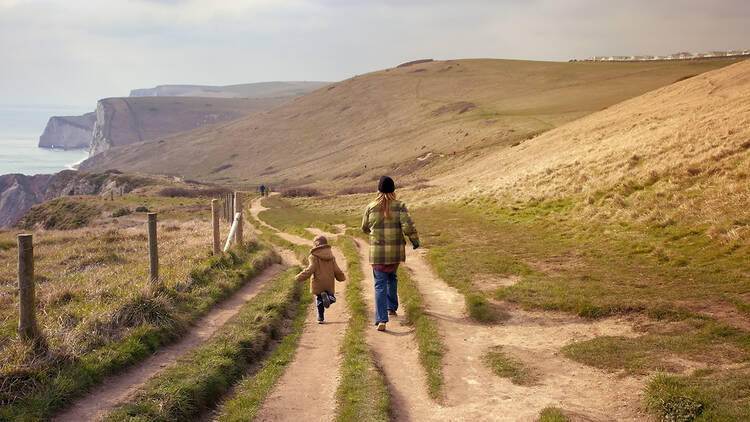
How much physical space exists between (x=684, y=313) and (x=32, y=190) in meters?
168

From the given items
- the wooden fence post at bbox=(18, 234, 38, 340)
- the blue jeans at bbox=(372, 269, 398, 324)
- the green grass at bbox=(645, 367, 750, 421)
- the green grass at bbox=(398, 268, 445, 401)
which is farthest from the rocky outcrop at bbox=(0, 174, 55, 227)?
the green grass at bbox=(645, 367, 750, 421)

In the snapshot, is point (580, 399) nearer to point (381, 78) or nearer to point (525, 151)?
point (525, 151)

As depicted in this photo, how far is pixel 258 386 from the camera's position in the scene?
8047 mm

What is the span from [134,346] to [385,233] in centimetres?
507

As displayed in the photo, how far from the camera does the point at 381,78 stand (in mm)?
188500

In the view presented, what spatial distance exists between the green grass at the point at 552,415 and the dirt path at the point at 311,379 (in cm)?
275

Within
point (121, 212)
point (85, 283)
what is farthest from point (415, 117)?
point (85, 283)

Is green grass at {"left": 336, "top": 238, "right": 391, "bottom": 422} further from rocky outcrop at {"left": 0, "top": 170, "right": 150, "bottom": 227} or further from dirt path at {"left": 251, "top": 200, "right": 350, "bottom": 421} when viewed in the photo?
rocky outcrop at {"left": 0, "top": 170, "right": 150, "bottom": 227}

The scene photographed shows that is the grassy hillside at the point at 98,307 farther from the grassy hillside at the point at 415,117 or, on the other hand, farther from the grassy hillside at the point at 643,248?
the grassy hillside at the point at 415,117

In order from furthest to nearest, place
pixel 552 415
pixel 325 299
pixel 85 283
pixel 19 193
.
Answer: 1. pixel 19 193
2. pixel 85 283
3. pixel 325 299
4. pixel 552 415

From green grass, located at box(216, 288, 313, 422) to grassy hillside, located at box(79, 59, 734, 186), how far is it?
187ft

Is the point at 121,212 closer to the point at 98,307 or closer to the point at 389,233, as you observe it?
the point at 98,307

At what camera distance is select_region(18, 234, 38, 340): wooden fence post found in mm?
7695

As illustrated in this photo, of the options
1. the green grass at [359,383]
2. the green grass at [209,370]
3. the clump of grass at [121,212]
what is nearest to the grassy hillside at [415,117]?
the clump of grass at [121,212]
